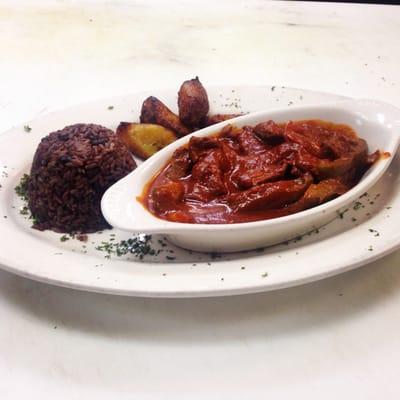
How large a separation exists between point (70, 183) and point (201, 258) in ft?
2.06

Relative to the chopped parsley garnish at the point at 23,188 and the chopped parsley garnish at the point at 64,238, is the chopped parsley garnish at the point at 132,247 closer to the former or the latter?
the chopped parsley garnish at the point at 64,238

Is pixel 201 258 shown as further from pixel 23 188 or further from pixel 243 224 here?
pixel 23 188

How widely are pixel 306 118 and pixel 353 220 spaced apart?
0.53 meters

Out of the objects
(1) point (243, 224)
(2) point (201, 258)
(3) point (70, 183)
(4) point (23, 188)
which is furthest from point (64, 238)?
(1) point (243, 224)

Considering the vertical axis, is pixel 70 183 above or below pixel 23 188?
above

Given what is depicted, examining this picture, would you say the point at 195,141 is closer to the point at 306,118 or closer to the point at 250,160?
the point at 250,160

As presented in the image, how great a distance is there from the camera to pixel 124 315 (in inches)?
68.4

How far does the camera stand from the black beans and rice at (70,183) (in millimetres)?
2117

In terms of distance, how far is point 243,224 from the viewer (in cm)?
173

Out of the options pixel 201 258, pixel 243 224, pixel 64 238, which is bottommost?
pixel 64 238

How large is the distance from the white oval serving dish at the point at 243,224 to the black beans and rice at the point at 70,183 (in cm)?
24

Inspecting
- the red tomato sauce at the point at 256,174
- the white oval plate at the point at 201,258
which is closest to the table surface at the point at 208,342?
the white oval plate at the point at 201,258

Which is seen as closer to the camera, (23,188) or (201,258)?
(201,258)

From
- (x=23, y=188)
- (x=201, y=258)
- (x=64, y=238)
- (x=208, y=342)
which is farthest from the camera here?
(x=23, y=188)
